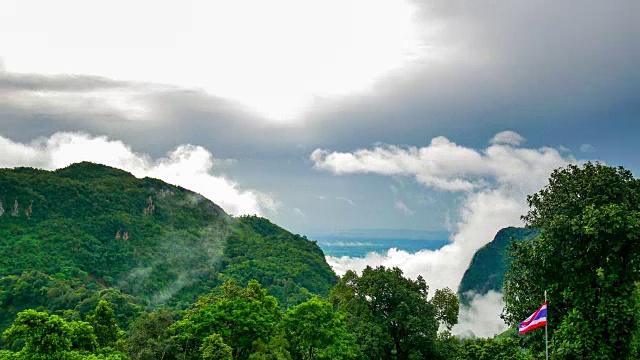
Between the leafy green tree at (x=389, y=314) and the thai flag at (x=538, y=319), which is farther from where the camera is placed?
the leafy green tree at (x=389, y=314)

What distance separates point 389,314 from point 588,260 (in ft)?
67.2

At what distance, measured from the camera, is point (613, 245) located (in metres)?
19.4

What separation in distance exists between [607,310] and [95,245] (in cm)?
11158

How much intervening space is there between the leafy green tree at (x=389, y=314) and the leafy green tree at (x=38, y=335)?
2138 centimetres

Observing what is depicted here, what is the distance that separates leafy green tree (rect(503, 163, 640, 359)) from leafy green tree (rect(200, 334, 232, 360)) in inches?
656

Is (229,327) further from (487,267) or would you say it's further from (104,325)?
(487,267)

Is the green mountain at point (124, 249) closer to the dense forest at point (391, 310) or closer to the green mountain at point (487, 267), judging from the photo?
the dense forest at point (391, 310)

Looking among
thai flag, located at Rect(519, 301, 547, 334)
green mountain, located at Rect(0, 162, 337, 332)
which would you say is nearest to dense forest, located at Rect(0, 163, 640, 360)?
green mountain, located at Rect(0, 162, 337, 332)

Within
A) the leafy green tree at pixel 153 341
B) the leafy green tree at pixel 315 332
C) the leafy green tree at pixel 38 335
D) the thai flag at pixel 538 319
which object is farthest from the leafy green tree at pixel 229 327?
the thai flag at pixel 538 319

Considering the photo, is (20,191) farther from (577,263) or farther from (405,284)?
(577,263)

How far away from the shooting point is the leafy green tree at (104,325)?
31297mm

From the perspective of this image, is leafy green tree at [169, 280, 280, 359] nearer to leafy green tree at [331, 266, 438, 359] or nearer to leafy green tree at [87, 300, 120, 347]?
leafy green tree at [87, 300, 120, 347]

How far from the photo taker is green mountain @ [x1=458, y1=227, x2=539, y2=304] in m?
179

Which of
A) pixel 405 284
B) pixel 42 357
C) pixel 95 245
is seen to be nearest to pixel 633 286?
pixel 405 284
